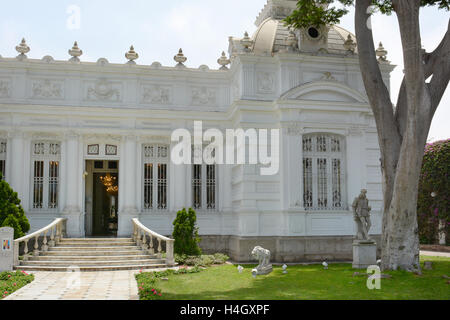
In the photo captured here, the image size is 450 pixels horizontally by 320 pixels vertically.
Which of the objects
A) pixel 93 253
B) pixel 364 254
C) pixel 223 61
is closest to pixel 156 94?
pixel 223 61

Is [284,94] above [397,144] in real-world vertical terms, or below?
above

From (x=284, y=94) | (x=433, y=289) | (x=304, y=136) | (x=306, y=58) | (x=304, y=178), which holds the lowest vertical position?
(x=433, y=289)

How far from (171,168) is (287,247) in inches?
200

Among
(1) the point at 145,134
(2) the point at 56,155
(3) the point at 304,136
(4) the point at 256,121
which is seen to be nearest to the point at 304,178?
(3) the point at 304,136

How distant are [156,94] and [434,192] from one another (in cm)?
1367

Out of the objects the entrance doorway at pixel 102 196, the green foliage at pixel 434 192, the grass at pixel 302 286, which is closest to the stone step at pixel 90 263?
the grass at pixel 302 286

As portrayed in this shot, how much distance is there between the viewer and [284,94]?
1662 centimetres

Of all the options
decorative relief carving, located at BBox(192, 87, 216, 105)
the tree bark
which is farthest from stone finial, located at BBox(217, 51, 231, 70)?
the tree bark

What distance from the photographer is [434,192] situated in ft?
74.7

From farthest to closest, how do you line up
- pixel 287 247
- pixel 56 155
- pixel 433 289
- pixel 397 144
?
pixel 56 155, pixel 287 247, pixel 397 144, pixel 433 289

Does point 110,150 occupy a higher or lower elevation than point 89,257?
higher

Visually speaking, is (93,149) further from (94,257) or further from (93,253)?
(94,257)
